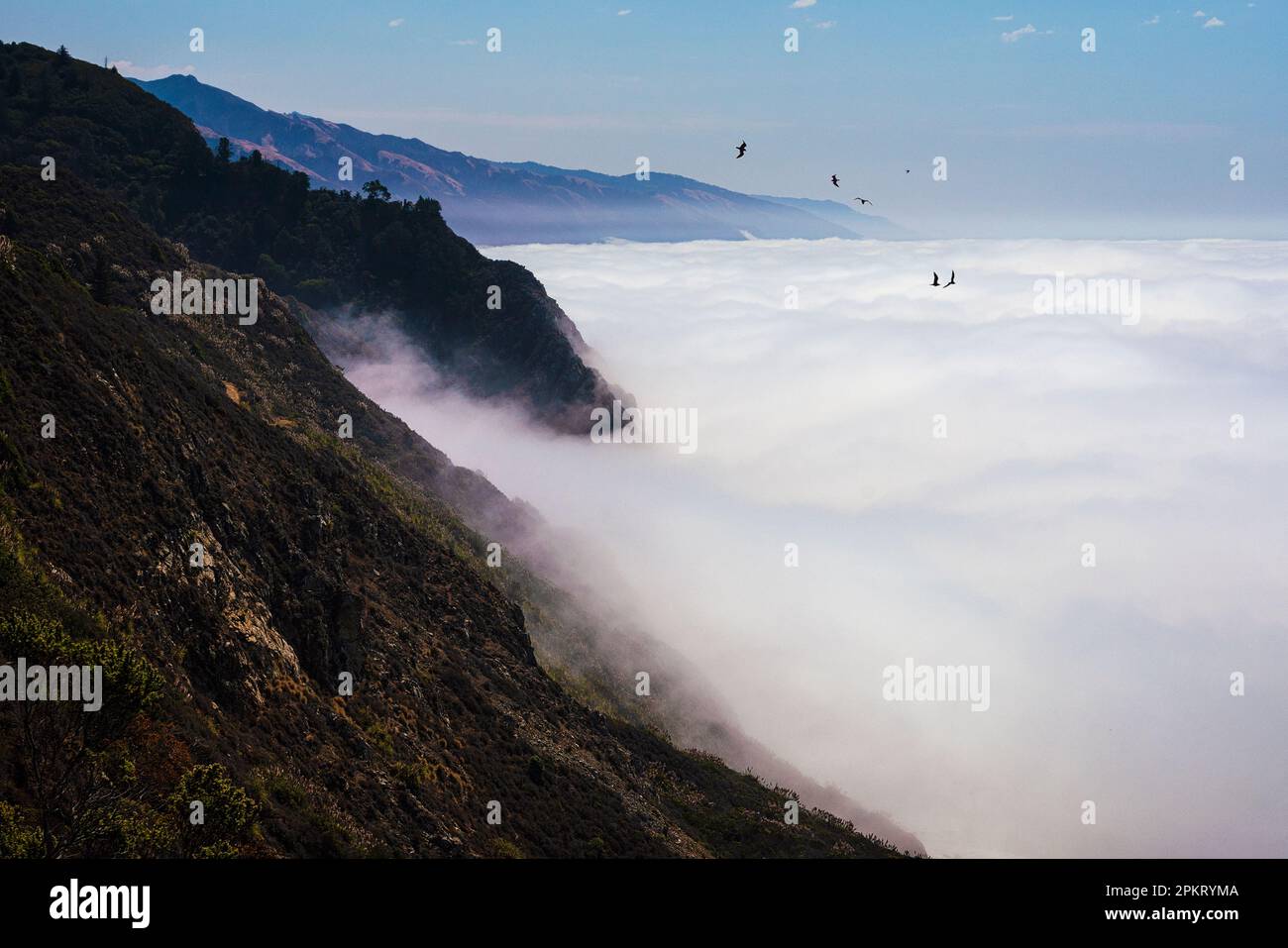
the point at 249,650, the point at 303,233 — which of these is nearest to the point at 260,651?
the point at 249,650

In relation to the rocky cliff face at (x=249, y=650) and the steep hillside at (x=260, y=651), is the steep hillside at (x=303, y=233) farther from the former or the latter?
the steep hillside at (x=260, y=651)

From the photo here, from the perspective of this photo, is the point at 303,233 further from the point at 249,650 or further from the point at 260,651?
the point at 249,650

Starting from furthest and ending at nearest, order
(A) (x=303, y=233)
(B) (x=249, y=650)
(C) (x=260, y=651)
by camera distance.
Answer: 1. (A) (x=303, y=233)
2. (C) (x=260, y=651)
3. (B) (x=249, y=650)

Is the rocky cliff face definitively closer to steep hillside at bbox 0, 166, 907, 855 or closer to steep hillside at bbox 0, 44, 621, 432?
steep hillside at bbox 0, 166, 907, 855

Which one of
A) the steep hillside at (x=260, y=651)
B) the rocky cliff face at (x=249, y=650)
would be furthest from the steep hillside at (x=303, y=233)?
the steep hillside at (x=260, y=651)

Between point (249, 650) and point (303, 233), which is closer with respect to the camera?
point (249, 650)

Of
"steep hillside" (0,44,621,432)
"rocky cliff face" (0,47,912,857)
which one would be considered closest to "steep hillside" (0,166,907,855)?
"rocky cliff face" (0,47,912,857)
